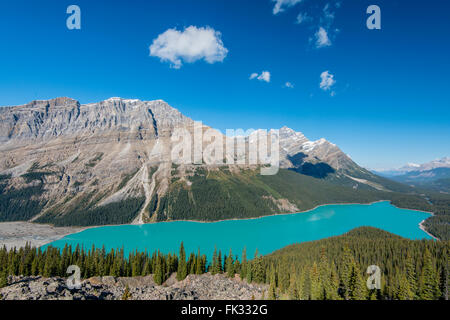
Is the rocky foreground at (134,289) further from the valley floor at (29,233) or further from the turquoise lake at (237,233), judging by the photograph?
the valley floor at (29,233)

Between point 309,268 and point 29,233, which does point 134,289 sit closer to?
point 309,268

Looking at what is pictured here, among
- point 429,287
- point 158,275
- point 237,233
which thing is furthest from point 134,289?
point 237,233

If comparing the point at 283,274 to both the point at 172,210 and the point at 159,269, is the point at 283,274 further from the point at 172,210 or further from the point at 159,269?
the point at 172,210

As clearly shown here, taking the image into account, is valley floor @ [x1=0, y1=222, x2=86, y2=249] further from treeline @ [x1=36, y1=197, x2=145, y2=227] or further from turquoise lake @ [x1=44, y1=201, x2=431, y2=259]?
turquoise lake @ [x1=44, y1=201, x2=431, y2=259]

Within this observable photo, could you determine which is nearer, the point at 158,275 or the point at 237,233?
the point at 158,275
